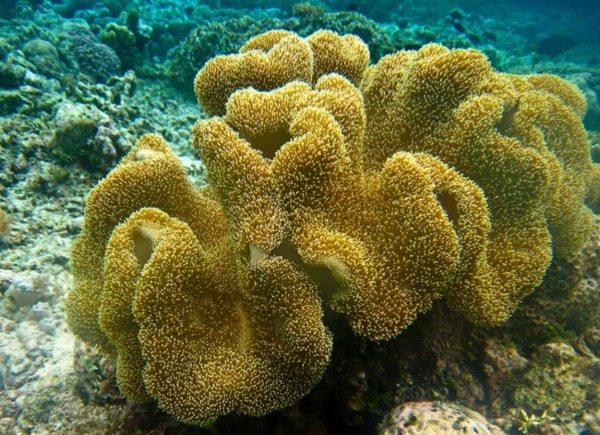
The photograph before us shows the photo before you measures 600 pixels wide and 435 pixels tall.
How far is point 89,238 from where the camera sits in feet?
9.61

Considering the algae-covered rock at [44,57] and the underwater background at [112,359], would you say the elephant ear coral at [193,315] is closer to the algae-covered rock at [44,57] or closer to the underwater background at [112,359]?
the underwater background at [112,359]

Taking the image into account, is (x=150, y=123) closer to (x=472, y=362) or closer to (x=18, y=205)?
(x=18, y=205)

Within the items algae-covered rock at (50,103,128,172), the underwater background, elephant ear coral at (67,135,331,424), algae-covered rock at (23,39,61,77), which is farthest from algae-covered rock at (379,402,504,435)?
algae-covered rock at (23,39,61,77)

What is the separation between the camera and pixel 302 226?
236 centimetres

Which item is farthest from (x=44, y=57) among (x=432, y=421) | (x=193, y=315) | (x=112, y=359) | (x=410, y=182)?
(x=432, y=421)

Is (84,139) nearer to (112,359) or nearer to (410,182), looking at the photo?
(112,359)

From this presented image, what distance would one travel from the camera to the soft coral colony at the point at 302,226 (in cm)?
231

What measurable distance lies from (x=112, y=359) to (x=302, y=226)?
204 centimetres

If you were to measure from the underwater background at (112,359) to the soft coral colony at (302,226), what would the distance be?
45 cm

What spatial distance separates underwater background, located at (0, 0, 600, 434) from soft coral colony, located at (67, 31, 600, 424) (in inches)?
17.9

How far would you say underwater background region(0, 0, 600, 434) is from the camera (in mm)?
2734

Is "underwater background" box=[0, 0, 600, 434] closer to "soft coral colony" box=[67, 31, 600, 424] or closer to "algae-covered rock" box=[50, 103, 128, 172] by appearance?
"algae-covered rock" box=[50, 103, 128, 172]

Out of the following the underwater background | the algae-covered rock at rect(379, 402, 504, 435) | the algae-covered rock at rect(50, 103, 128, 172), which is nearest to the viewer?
the algae-covered rock at rect(379, 402, 504, 435)

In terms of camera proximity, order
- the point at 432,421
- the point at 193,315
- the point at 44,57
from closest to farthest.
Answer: the point at 432,421
the point at 193,315
the point at 44,57
